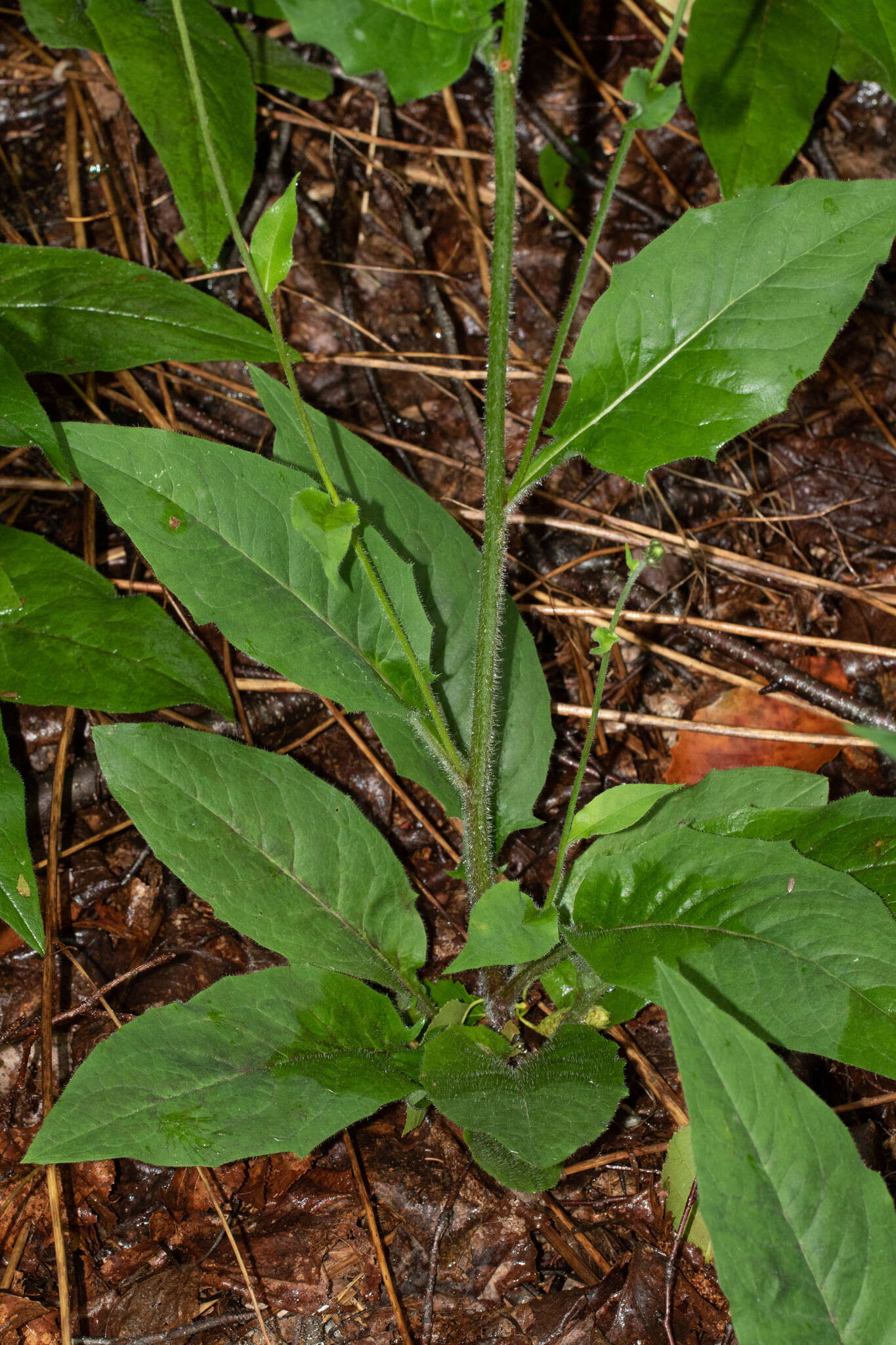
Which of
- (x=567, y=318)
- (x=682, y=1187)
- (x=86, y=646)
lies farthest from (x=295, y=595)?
(x=682, y=1187)

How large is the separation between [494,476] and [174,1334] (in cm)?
167

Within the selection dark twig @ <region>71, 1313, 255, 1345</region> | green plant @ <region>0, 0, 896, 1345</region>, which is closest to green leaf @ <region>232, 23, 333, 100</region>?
green plant @ <region>0, 0, 896, 1345</region>

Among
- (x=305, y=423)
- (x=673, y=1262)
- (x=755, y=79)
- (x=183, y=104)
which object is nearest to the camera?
(x=305, y=423)

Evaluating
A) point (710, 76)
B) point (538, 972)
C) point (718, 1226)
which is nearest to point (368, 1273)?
point (538, 972)

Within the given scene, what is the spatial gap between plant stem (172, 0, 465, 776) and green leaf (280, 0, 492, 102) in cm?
23

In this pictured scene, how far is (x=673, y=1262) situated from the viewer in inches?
74.0

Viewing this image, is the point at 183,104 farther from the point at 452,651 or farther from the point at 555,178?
the point at 452,651

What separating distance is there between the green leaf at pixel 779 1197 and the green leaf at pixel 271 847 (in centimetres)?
79

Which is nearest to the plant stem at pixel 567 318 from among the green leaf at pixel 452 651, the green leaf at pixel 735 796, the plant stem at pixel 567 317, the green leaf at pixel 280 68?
the plant stem at pixel 567 317

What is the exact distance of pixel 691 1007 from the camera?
1.40 metres

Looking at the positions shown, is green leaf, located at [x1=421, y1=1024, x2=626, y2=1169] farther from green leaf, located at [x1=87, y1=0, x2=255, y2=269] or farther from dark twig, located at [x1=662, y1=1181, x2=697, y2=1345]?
green leaf, located at [x1=87, y1=0, x2=255, y2=269]

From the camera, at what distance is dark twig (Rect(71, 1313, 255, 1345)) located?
1.78 metres

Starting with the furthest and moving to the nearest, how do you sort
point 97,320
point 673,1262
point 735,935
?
point 97,320, point 673,1262, point 735,935

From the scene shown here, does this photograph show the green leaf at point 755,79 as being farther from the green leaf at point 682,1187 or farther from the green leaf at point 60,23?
the green leaf at point 682,1187
